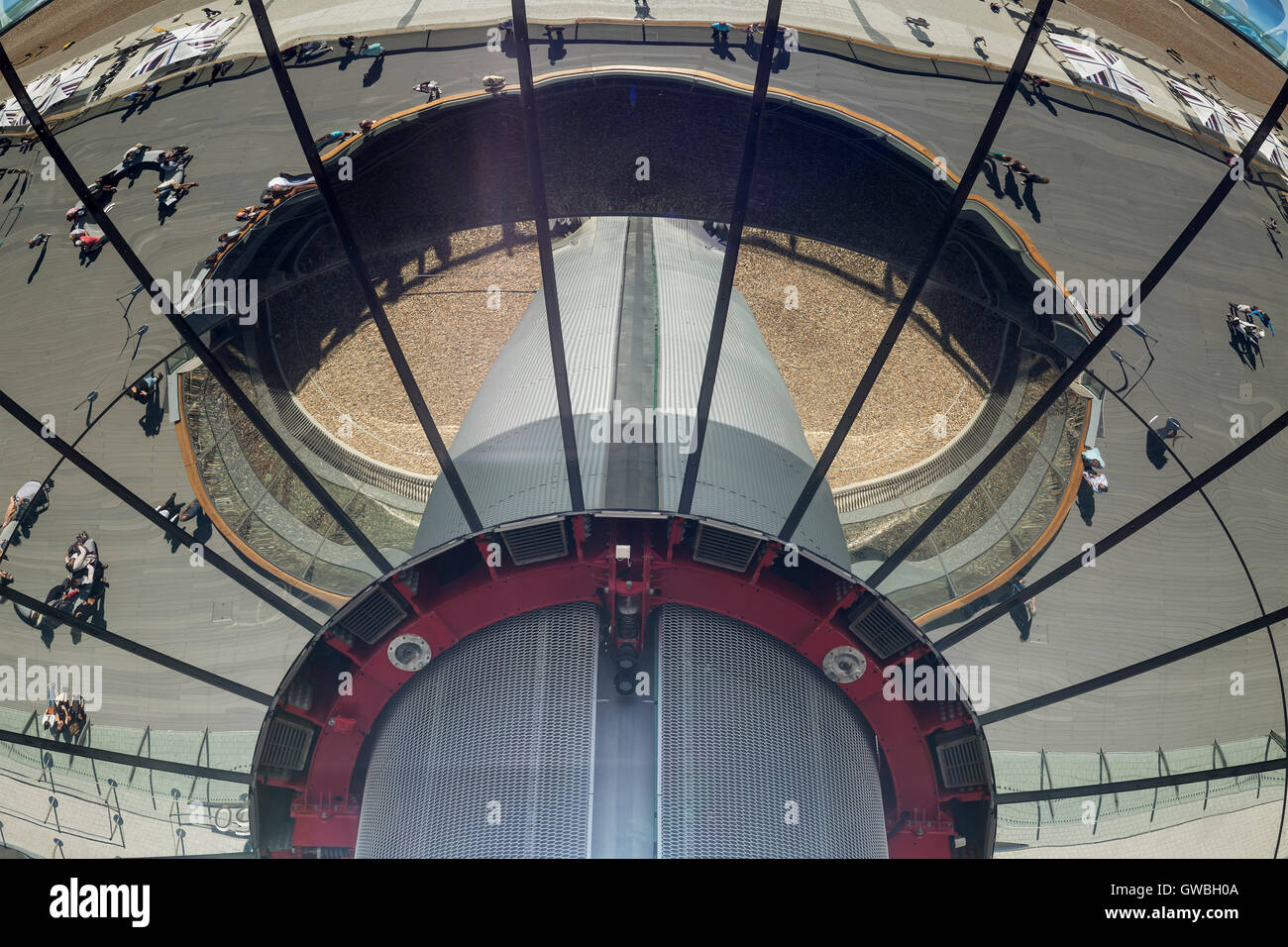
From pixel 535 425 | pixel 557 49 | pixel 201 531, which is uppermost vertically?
pixel 557 49

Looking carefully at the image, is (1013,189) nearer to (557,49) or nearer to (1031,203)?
(1031,203)

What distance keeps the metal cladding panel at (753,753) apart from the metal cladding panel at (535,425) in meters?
3.32

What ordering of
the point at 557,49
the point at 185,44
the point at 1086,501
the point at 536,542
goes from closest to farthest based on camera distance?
the point at 536,542 < the point at 1086,501 < the point at 557,49 < the point at 185,44

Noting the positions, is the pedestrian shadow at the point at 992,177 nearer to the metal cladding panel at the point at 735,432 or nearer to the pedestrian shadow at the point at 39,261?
the metal cladding panel at the point at 735,432

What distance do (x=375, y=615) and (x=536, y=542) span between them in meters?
2.66

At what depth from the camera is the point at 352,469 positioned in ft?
95.6

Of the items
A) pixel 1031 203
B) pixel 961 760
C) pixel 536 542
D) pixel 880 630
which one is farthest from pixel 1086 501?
pixel 536 542

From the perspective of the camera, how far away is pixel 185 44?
36188 mm

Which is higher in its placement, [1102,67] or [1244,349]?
[1102,67]

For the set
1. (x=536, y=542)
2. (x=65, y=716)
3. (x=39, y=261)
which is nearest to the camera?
Result: (x=536, y=542)

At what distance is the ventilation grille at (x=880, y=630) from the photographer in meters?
10.9

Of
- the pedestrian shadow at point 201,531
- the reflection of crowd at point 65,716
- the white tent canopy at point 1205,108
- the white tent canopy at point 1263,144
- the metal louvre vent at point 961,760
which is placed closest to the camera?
the metal louvre vent at point 961,760

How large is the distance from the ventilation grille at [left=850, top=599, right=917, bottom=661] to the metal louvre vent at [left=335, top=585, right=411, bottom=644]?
6.74 metres

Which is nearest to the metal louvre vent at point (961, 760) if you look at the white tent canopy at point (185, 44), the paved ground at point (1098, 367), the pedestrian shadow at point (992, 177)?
the paved ground at point (1098, 367)
